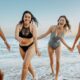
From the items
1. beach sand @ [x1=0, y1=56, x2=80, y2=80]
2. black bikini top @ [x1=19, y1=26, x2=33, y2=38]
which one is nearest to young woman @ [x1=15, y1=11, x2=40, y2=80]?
black bikini top @ [x1=19, y1=26, x2=33, y2=38]

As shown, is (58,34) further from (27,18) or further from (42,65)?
(42,65)

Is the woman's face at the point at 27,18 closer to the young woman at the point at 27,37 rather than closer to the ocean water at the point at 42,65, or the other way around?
the young woman at the point at 27,37

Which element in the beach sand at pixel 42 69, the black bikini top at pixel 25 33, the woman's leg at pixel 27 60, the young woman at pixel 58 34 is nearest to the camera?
the woman's leg at pixel 27 60

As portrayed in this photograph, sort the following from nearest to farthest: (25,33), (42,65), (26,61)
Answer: (26,61), (25,33), (42,65)

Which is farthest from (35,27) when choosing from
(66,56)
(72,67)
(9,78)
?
(66,56)

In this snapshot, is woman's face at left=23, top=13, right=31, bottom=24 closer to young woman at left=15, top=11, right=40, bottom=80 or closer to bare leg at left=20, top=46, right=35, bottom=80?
young woman at left=15, top=11, right=40, bottom=80

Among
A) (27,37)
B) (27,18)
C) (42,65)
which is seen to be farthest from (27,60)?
(42,65)

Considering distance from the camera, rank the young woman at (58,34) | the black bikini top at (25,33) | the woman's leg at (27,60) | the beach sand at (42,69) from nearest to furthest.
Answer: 1. the woman's leg at (27,60)
2. the black bikini top at (25,33)
3. the young woman at (58,34)
4. the beach sand at (42,69)

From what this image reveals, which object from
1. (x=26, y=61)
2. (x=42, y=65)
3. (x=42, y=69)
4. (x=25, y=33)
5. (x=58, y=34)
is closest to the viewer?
(x=26, y=61)

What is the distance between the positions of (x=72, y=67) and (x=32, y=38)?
4.22 feet

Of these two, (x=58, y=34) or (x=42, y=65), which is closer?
(x=58, y=34)

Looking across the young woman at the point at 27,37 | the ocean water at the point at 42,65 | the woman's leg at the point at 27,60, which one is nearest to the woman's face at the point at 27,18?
the young woman at the point at 27,37

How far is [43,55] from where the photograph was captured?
17.9 feet

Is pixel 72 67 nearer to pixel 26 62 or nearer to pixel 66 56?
pixel 66 56
